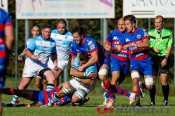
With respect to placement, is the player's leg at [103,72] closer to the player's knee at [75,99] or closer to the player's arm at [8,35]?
the player's knee at [75,99]

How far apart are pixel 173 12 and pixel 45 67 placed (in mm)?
9616

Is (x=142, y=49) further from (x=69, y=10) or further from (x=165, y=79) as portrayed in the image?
(x=69, y=10)

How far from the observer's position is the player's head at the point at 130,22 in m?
18.9

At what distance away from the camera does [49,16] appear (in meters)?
29.9

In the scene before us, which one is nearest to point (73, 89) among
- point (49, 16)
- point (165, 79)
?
point (165, 79)

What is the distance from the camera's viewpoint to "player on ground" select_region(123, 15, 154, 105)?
62.7 feet

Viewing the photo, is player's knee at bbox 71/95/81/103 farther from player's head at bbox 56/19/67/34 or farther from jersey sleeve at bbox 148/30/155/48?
player's head at bbox 56/19/67/34

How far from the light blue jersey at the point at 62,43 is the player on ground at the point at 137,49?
154 inches

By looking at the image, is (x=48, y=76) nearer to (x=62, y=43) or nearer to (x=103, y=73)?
(x=103, y=73)

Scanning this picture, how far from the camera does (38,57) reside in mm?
21156

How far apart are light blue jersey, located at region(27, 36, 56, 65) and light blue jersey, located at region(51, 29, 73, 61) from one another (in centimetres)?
172

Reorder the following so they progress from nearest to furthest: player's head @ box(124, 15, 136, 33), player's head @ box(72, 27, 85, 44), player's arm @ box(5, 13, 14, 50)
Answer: player's arm @ box(5, 13, 14, 50)
player's head @ box(124, 15, 136, 33)
player's head @ box(72, 27, 85, 44)

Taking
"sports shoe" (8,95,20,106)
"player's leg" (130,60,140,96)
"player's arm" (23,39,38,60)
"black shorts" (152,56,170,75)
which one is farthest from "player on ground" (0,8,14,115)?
"black shorts" (152,56,170,75)

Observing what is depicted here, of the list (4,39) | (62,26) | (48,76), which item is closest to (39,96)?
(48,76)
